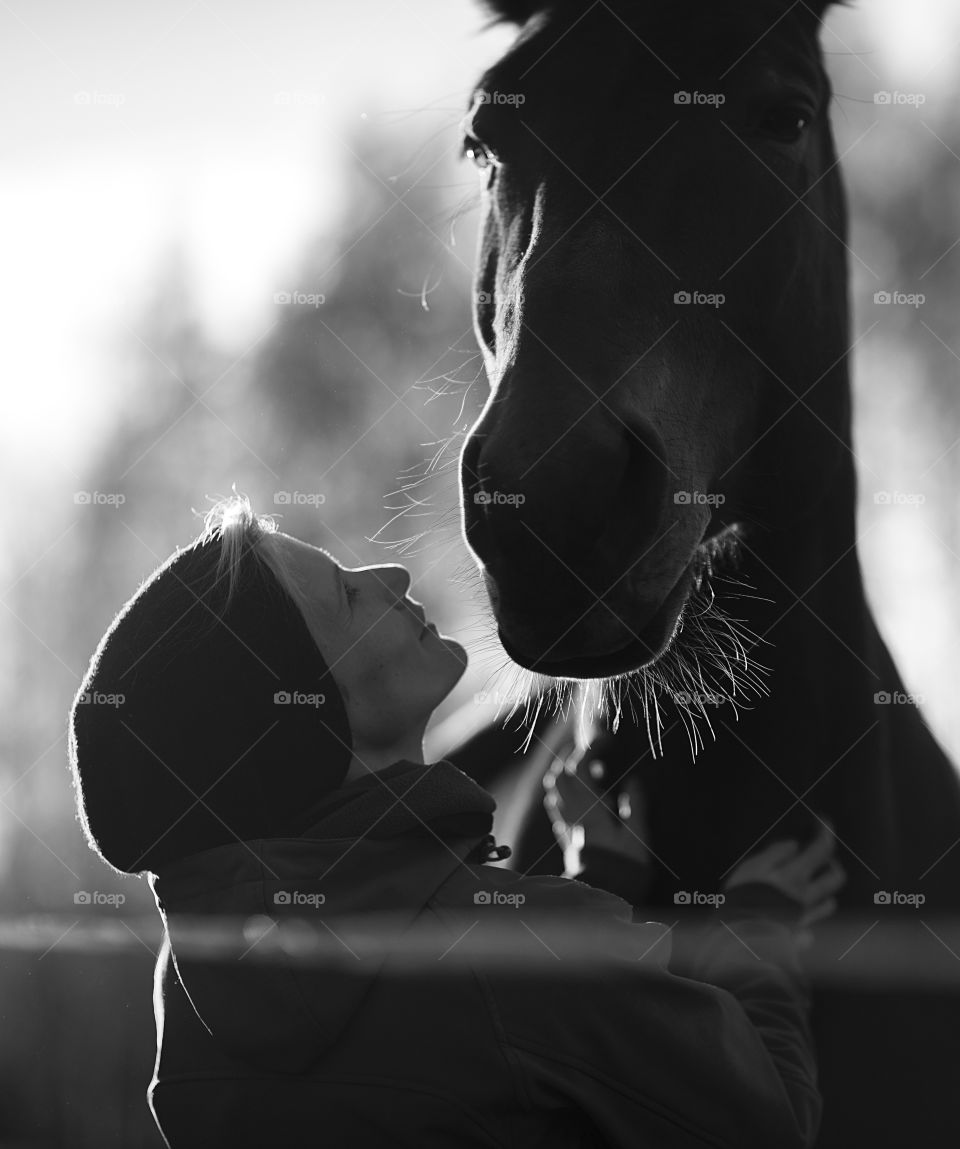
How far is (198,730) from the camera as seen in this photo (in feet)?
3.71

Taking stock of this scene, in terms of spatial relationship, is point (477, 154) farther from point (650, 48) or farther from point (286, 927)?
point (286, 927)

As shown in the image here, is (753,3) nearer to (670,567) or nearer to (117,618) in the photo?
(670,567)

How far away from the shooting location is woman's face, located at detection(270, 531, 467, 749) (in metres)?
1.21

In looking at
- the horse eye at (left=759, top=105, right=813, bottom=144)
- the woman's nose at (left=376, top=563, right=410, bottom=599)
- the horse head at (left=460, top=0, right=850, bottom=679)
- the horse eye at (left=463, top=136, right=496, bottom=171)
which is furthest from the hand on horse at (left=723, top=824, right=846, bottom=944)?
the horse eye at (left=463, top=136, right=496, bottom=171)

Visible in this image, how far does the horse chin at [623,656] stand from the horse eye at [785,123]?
696mm

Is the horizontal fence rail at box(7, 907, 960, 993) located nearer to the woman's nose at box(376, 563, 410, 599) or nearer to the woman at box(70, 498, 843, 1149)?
the woman at box(70, 498, 843, 1149)

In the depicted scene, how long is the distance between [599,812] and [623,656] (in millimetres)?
528

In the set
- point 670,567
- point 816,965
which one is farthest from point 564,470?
point 816,965

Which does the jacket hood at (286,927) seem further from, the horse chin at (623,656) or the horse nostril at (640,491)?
the horse nostril at (640,491)

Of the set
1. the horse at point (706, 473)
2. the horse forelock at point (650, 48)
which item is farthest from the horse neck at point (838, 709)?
the horse forelock at point (650, 48)

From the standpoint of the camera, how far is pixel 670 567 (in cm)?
122

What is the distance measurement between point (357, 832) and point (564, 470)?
19.2 inches

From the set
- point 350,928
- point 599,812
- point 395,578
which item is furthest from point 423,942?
point 599,812

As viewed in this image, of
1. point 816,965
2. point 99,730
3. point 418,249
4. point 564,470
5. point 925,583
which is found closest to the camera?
point 564,470
